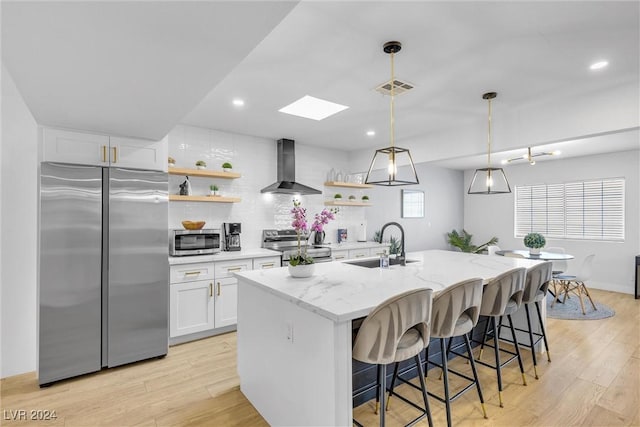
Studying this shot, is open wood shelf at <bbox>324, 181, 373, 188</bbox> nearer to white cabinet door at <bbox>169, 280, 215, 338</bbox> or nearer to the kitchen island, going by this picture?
white cabinet door at <bbox>169, 280, 215, 338</bbox>

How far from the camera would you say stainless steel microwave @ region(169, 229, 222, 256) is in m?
3.62

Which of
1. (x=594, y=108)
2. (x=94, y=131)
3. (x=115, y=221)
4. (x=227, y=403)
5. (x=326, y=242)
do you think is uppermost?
(x=594, y=108)

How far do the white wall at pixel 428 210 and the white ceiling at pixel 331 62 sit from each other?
2814 mm

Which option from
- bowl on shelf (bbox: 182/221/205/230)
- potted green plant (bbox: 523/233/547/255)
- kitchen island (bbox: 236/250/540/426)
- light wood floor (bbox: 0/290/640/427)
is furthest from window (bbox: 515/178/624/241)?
bowl on shelf (bbox: 182/221/205/230)

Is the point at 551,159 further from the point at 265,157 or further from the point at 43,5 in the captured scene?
the point at 43,5

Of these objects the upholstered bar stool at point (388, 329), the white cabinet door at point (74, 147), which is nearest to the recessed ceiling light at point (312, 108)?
the white cabinet door at point (74, 147)

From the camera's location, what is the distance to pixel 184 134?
4082 mm

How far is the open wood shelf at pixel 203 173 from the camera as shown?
3.84m

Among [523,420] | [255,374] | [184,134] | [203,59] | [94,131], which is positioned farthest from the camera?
[184,134]

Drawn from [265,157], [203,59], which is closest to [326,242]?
[265,157]

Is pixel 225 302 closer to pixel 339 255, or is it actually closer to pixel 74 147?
pixel 339 255

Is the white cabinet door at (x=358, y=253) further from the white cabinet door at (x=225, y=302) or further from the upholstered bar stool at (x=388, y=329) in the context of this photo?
the upholstered bar stool at (x=388, y=329)

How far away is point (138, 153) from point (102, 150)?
28cm

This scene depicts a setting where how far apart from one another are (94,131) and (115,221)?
80 cm
